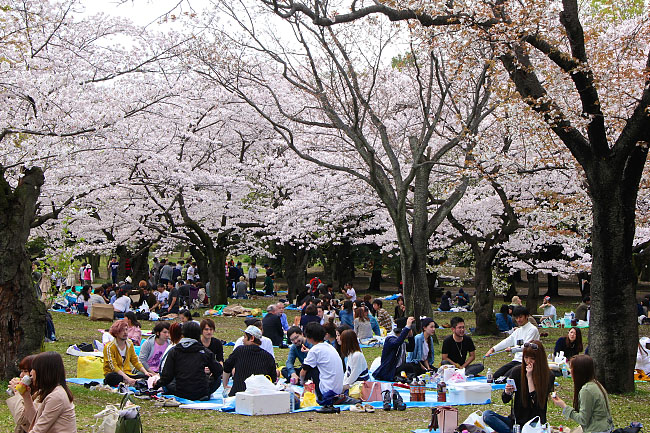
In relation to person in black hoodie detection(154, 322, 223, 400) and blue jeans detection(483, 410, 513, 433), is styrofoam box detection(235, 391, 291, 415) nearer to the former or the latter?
person in black hoodie detection(154, 322, 223, 400)

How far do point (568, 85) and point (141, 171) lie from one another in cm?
1407

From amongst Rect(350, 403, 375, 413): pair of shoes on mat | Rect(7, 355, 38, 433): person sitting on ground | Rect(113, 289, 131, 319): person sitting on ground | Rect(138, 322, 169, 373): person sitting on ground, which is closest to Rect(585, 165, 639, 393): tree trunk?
Rect(350, 403, 375, 413): pair of shoes on mat

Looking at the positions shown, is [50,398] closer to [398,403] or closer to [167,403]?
[167,403]

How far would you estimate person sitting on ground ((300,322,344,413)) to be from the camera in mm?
9820

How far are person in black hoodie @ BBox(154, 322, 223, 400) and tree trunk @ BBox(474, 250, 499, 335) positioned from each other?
36.2 feet

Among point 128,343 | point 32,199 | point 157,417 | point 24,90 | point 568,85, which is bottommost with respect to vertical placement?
point 157,417

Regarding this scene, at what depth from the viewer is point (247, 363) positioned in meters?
9.95

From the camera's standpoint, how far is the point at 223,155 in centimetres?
2792

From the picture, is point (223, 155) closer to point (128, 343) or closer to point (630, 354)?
point (128, 343)

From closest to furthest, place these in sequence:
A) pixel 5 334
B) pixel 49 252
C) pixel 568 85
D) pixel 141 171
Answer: pixel 5 334 → pixel 568 85 → pixel 141 171 → pixel 49 252

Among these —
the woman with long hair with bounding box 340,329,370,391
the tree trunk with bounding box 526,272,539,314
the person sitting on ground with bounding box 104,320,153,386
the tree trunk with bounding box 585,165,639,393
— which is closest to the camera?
the person sitting on ground with bounding box 104,320,153,386

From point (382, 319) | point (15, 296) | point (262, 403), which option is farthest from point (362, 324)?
point (15, 296)

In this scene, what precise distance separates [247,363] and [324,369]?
1.05 meters

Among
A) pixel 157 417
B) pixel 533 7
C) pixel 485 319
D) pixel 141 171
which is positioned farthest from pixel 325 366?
pixel 141 171
